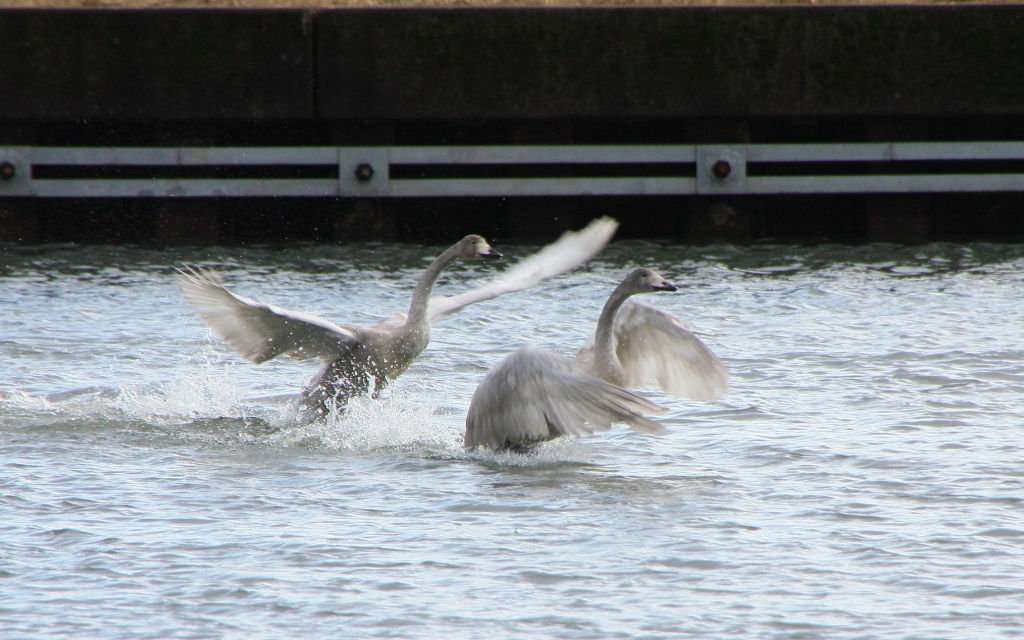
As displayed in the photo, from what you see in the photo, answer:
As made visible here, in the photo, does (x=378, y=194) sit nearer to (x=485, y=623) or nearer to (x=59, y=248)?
(x=59, y=248)

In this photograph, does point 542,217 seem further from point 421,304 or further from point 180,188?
point 421,304

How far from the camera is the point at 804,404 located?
8.02 metres

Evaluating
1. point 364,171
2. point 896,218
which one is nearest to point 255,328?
point 364,171

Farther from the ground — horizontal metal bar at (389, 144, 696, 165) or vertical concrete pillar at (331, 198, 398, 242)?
horizontal metal bar at (389, 144, 696, 165)

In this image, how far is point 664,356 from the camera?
7.66 meters

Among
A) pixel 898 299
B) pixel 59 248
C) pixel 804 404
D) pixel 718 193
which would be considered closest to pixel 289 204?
pixel 59 248

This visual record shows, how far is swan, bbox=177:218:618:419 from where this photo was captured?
24.8ft

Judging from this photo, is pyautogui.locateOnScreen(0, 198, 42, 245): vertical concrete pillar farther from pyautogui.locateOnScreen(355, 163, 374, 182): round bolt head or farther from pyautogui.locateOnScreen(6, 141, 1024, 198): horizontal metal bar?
pyautogui.locateOnScreen(355, 163, 374, 182): round bolt head

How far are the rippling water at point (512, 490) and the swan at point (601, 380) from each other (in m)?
0.25

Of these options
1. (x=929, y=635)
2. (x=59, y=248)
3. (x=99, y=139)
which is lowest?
(x=929, y=635)

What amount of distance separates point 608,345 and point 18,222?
881 cm

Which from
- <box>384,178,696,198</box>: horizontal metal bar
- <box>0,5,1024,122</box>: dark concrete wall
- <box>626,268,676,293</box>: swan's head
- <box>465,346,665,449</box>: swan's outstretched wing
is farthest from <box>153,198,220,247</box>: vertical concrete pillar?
<box>465,346,665,449</box>: swan's outstretched wing

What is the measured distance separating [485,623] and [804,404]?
149 inches

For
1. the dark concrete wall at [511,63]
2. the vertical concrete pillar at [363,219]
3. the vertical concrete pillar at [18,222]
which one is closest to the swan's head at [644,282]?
the dark concrete wall at [511,63]
